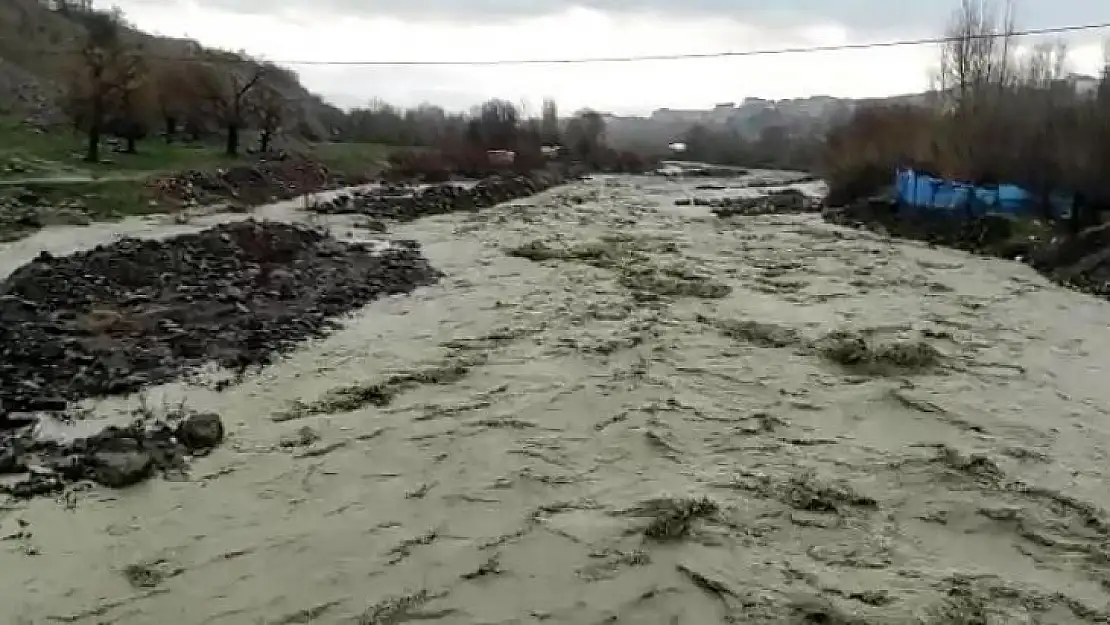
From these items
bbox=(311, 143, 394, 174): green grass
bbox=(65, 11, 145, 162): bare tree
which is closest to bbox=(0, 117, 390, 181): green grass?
bbox=(65, 11, 145, 162): bare tree

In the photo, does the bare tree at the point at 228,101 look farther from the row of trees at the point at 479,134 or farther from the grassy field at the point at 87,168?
the row of trees at the point at 479,134

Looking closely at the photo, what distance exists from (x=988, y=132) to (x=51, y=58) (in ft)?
137

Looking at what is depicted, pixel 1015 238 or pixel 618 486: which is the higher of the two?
pixel 1015 238

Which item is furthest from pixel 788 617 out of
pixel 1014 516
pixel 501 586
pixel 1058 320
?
pixel 1058 320

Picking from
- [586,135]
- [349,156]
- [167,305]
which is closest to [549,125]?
[586,135]

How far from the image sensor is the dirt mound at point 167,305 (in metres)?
10.7

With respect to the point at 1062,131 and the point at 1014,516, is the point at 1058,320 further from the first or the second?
the point at 1062,131

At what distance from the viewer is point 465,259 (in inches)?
844

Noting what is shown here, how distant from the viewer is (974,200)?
2684 centimetres

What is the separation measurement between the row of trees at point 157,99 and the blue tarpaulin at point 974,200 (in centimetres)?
2494

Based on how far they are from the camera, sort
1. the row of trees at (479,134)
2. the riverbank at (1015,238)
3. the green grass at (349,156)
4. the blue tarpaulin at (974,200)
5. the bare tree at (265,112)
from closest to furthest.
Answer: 1. the riverbank at (1015,238)
2. the blue tarpaulin at (974,200)
3. the bare tree at (265,112)
4. the green grass at (349,156)
5. the row of trees at (479,134)

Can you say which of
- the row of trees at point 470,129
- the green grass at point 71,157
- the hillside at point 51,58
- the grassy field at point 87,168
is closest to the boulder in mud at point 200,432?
the grassy field at point 87,168

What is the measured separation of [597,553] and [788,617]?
4.79 feet

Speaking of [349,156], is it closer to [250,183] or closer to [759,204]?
[250,183]
